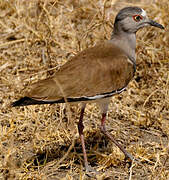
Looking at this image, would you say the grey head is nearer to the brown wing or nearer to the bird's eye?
the bird's eye

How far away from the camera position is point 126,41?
3.72 meters

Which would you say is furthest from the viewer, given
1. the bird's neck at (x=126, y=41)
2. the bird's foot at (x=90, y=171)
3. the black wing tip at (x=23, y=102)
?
the bird's neck at (x=126, y=41)

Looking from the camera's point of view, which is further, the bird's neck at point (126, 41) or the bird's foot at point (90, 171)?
the bird's neck at point (126, 41)

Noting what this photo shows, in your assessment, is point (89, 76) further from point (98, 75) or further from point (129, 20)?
point (129, 20)

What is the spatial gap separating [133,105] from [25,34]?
65.7 inches

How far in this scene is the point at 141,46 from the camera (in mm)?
4695

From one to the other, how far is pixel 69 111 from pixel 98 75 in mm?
716

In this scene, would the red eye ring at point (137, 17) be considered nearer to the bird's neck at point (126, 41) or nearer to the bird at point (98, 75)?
the bird at point (98, 75)

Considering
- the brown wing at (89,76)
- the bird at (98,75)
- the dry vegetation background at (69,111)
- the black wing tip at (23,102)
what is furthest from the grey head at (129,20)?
the black wing tip at (23,102)

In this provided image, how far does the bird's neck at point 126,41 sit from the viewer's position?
12.1ft

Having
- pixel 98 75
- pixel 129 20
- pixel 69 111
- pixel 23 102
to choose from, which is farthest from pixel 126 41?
pixel 69 111

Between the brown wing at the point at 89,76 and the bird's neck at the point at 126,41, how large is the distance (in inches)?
3.9

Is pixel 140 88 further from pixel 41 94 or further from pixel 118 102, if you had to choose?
pixel 41 94

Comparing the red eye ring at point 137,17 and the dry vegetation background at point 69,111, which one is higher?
the red eye ring at point 137,17
